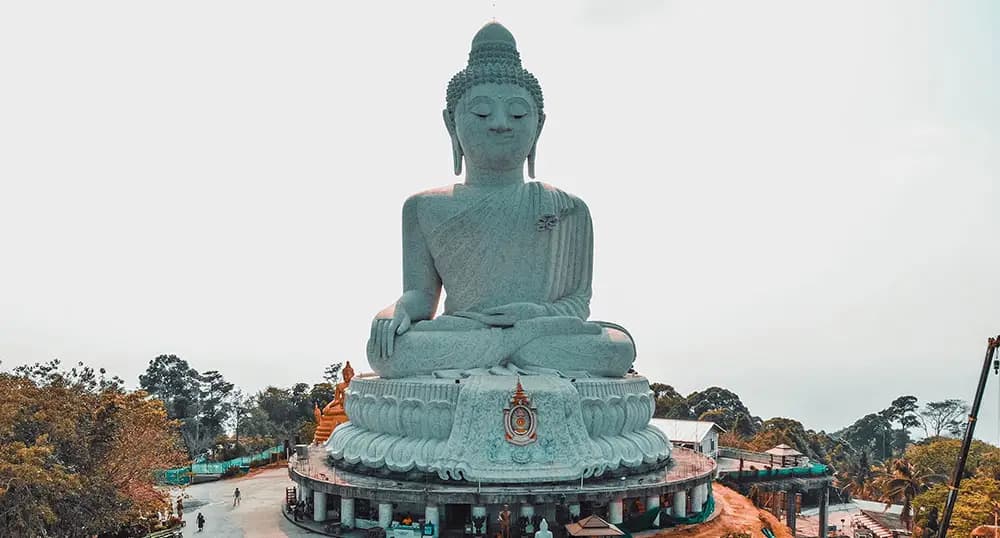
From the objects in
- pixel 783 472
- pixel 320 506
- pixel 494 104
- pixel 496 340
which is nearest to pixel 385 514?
pixel 320 506

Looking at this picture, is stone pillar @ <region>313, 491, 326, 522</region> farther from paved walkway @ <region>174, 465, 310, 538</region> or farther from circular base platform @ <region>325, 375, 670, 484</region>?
circular base platform @ <region>325, 375, 670, 484</region>

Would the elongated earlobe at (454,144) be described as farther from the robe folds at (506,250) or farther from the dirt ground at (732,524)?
the dirt ground at (732,524)

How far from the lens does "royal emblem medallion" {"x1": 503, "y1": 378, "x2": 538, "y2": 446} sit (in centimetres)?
1521

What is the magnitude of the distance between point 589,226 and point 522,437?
6.95m

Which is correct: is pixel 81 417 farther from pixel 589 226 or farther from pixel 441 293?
pixel 589 226

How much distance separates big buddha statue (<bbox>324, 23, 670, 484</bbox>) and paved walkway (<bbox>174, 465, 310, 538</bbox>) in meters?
1.93

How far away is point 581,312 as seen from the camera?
19484 mm

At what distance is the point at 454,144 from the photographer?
20.5 meters

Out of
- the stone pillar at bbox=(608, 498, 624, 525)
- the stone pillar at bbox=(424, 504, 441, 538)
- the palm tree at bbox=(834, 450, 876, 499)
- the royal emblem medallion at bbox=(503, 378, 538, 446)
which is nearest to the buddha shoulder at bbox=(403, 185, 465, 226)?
the royal emblem medallion at bbox=(503, 378, 538, 446)

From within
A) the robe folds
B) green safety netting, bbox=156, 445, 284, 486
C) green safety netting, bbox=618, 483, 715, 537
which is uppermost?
the robe folds

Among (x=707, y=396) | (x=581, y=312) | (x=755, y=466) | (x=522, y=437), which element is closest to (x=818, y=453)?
(x=707, y=396)

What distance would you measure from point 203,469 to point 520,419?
14046mm

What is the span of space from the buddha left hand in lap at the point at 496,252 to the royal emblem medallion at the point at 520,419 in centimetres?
198

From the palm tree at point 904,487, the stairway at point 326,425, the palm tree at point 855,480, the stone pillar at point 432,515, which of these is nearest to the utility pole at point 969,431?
the stone pillar at point 432,515
